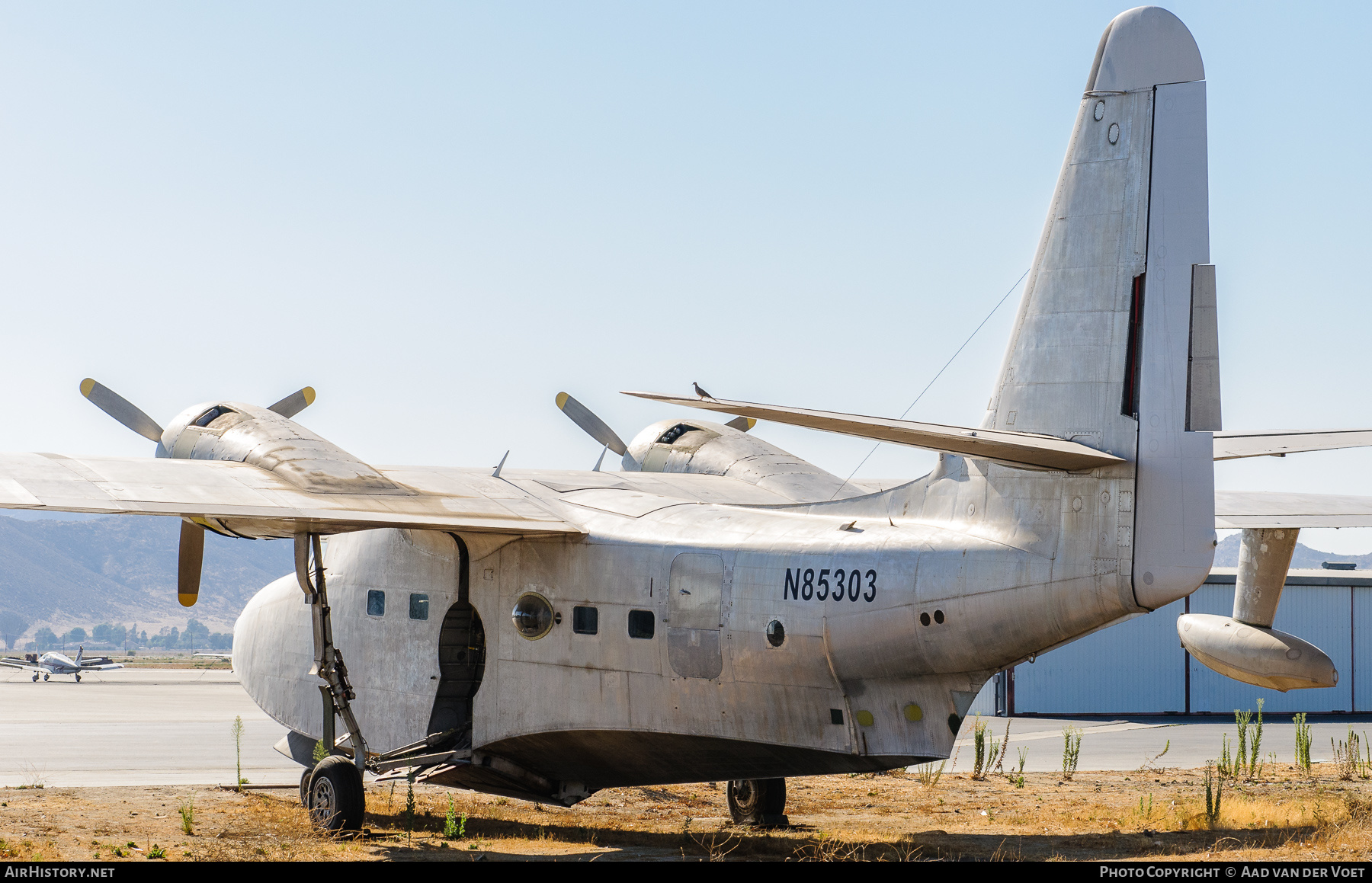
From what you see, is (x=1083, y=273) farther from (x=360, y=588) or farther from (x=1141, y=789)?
(x=1141, y=789)

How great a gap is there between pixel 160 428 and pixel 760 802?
9.44 m

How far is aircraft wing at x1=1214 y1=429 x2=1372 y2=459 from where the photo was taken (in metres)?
10.7

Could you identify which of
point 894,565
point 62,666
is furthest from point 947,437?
point 62,666

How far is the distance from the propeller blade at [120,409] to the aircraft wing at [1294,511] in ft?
43.9

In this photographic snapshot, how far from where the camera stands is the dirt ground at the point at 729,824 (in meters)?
12.4

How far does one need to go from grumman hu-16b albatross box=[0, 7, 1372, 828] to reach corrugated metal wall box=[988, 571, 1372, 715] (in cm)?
2037

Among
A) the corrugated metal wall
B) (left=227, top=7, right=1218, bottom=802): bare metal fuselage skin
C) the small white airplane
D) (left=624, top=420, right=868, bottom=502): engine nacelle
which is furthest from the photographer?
the small white airplane

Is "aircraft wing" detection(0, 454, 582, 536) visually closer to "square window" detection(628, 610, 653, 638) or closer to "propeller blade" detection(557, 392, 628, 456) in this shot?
"square window" detection(628, 610, 653, 638)

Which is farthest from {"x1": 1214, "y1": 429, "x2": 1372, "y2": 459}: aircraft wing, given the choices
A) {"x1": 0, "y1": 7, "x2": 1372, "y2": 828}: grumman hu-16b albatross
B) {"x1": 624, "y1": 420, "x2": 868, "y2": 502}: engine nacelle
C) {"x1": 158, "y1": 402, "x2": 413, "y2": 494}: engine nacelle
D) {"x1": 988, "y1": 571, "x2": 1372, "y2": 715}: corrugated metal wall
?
{"x1": 988, "y1": 571, "x2": 1372, "y2": 715}: corrugated metal wall

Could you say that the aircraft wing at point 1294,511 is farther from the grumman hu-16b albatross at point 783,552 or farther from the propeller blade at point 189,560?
the propeller blade at point 189,560

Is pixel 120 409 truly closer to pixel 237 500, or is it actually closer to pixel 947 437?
pixel 237 500

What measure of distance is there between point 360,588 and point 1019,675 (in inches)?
947

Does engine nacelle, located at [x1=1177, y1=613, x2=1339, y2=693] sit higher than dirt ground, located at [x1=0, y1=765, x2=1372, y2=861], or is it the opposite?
engine nacelle, located at [x1=1177, y1=613, x2=1339, y2=693]
